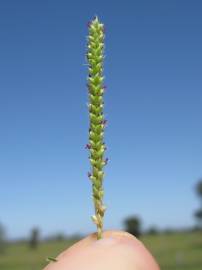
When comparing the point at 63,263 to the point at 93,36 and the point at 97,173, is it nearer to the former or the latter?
the point at 97,173

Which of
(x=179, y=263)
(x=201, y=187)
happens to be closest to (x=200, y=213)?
(x=201, y=187)

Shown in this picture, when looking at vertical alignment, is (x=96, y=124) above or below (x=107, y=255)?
above

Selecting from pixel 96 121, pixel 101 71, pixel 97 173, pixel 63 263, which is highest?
pixel 101 71

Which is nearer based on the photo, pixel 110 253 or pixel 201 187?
pixel 110 253

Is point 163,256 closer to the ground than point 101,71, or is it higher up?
closer to the ground

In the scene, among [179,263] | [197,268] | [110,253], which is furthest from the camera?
[179,263]

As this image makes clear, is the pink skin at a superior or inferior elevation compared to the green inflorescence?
inferior

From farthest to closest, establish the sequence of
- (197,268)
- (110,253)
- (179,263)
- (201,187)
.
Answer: (201,187) → (179,263) → (197,268) → (110,253)

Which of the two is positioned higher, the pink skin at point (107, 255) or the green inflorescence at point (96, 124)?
the green inflorescence at point (96, 124)
